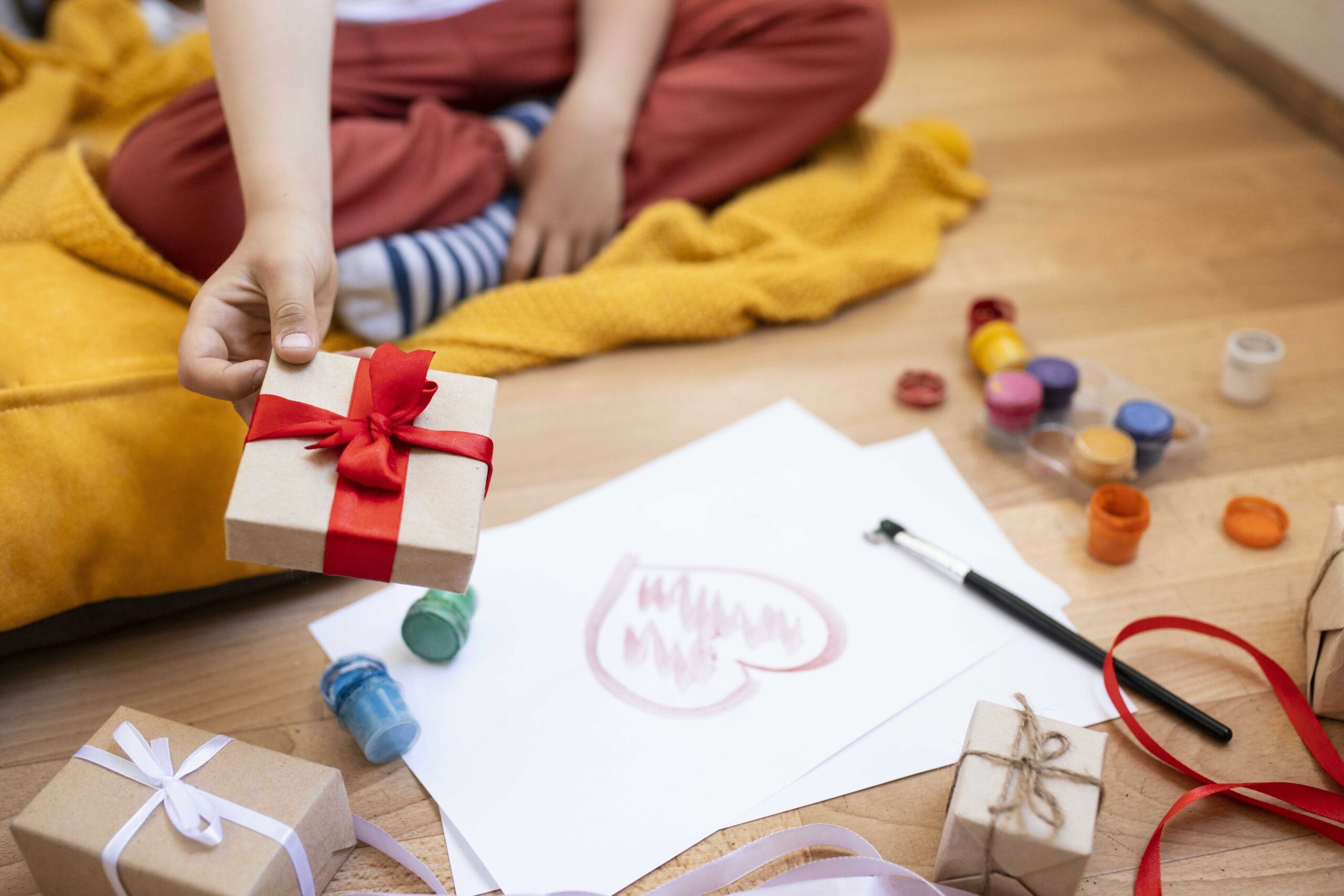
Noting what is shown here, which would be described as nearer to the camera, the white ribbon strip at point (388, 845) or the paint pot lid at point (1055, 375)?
the white ribbon strip at point (388, 845)

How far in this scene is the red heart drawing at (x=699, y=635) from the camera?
1.96ft

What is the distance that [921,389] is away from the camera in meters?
0.81

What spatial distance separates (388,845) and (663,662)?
18cm

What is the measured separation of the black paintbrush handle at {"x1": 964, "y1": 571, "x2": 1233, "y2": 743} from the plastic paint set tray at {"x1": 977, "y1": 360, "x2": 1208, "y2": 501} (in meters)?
0.14

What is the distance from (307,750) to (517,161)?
0.59 metres

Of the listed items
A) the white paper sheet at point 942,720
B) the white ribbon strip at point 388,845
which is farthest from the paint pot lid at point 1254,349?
the white ribbon strip at point 388,845

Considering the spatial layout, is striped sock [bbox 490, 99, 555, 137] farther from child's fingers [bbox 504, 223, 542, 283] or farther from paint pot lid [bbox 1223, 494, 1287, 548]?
paint pot lid [bbox 1223, 494, 1287, 548]

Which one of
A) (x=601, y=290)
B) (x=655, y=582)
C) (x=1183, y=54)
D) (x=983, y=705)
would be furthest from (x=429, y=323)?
(x=1183, y=54)

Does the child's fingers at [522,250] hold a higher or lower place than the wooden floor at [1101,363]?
higher

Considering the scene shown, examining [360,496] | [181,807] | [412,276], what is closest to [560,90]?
[412,276]

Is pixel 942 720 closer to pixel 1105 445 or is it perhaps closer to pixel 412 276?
pixel 1105 445

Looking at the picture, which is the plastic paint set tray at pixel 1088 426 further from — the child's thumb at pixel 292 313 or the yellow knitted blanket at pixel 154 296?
the child's thumb at pixel 292 313

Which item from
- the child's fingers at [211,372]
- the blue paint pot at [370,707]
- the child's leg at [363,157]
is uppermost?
the child's fingers at [211,372]

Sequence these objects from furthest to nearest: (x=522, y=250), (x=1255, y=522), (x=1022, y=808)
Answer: (x=522, y=250)
(x=1255, y=522)
(x=1022, y=808)
